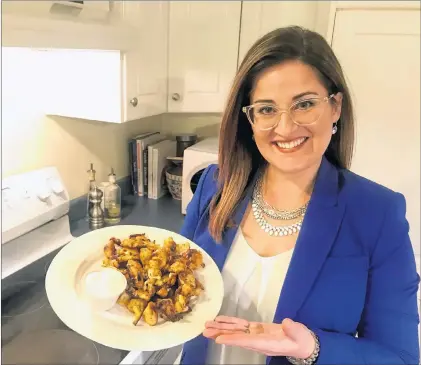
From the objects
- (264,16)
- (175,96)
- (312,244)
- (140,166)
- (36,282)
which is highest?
(264,16)

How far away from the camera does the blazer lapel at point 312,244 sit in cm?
91

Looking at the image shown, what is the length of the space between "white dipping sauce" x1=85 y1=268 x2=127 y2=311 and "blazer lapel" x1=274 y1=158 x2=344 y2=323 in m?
0.33

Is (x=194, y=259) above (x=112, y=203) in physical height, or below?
above

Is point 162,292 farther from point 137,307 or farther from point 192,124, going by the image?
point 192,124

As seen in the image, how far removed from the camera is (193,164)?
78.8 inches

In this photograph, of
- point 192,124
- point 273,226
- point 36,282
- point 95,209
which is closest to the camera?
point 273,226

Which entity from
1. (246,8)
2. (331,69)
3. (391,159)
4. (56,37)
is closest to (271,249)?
(331,69)

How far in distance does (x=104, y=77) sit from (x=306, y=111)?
0.96 m

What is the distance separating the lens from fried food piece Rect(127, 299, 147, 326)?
→ 83 centimetres

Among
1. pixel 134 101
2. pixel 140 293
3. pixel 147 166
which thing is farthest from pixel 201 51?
pixel 140 293

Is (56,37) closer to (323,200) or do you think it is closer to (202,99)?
(323,200)

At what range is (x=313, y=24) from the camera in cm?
200

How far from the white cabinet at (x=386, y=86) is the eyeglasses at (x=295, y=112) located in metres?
0.95

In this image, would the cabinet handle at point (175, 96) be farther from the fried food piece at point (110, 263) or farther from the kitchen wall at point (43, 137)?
the fried food piece at point (110, 263)
